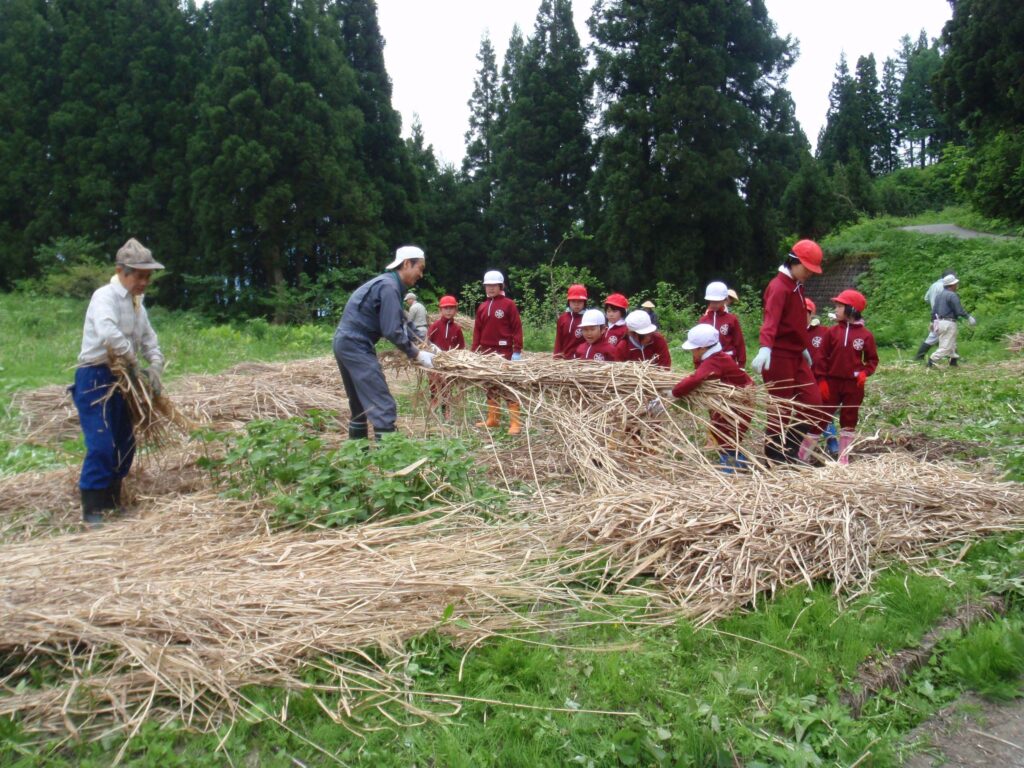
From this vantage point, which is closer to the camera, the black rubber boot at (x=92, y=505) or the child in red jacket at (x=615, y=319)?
the black rubber boot at (x=92, y=505)

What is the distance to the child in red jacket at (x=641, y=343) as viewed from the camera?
6930 millimetres

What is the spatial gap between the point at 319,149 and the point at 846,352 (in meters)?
18.6

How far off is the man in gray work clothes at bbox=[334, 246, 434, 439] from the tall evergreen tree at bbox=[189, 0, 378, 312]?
55.9ft

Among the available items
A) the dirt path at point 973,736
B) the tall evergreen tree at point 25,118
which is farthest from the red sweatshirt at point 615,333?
the tall evergreen tree at point 25,118

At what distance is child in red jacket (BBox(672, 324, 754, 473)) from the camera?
548 cm

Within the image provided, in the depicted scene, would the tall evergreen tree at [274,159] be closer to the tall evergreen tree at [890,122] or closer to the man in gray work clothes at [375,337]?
the man in gray work clothes at [375,337]

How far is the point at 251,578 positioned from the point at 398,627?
791 mm

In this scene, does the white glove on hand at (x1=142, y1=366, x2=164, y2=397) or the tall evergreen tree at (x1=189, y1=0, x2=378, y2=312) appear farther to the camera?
the tall evergreen tree at (x1=189, y1=0, x2=378, y2=312)

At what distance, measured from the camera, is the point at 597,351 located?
23.3ft

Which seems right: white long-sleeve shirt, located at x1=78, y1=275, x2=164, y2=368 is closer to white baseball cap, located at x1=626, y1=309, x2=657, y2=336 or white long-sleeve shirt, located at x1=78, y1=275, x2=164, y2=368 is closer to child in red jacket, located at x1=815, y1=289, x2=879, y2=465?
white baseball cap, located at x1=626, y1=309, x2=657, y2=336

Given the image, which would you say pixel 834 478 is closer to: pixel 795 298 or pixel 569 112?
pixel 795 298

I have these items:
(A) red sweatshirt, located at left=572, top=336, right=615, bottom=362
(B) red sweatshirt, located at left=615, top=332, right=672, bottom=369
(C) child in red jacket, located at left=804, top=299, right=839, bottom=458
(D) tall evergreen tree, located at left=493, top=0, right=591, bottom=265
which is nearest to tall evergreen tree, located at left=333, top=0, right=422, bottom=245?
(D) tall evergreen tree, located at left=493, top=0, right=591, bottom=265

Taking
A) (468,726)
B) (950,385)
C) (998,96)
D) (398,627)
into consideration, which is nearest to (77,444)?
(398,627)

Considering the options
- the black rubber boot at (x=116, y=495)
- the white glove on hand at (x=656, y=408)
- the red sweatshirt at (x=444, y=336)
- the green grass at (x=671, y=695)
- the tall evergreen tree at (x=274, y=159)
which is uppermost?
the tall evergreen tree at (x=274, y=159)
